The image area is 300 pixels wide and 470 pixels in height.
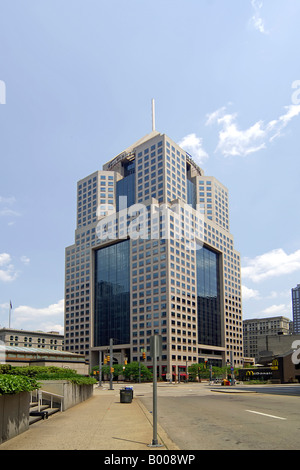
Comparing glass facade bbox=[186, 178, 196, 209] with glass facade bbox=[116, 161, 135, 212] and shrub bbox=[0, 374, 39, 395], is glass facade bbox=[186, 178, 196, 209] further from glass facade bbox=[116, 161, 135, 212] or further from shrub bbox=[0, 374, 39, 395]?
shrub bbox=[0, 374, 39, 395]

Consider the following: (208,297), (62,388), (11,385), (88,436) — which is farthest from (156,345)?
(208,297)

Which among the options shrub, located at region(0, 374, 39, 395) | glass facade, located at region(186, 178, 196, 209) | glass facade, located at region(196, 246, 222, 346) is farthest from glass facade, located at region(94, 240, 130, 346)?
shrub, located at region(0, 374, 39, 395)

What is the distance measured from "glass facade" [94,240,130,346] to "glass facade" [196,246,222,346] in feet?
80.7

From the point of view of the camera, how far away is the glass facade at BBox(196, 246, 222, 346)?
145 meters

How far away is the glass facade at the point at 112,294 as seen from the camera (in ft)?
469

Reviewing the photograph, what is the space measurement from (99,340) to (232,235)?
219 ft

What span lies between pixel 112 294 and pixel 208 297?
111 feet

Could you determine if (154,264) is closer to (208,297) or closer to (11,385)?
(208,297)

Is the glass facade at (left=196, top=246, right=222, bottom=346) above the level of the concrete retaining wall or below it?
above

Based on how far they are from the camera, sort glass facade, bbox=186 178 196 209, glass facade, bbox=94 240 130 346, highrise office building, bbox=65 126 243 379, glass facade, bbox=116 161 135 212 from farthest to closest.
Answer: glass facade, bbox=186 178 196 209
glass facade, bbox=116 161 135 212
glass facade, bbox=94 240 130 346
highrise office building, bbox=65 126 243 379

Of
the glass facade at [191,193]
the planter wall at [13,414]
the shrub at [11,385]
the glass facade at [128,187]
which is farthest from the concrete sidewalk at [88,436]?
the glass facade at [191,193]

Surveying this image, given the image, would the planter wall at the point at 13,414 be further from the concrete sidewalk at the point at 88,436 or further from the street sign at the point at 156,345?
the street sign at the point at 156,345

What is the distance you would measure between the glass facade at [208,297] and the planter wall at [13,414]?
13265 cm
